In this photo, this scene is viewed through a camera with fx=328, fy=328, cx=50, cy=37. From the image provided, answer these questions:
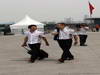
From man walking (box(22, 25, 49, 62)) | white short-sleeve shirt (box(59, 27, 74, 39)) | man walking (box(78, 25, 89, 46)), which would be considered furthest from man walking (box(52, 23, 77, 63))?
man walking (box(78, 25, 89, 46))

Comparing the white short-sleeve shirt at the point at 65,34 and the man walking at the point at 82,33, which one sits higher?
the white short-sleeve shirt at the point at 65,34

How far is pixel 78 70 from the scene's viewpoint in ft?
30.2

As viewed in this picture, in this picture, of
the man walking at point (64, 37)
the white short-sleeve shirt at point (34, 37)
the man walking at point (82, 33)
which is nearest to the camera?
the man walking at point (64, 37)

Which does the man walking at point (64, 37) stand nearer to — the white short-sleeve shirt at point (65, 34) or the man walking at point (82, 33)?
the white short-sleeve shirt at point (65, 34)

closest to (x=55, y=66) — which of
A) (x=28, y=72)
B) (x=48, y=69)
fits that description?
(x=48, y=69)

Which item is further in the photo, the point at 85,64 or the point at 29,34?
the point at 29,34

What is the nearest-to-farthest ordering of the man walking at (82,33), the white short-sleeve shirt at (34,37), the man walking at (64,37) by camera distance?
the man walking at (64,37) → the white short-sleeve shirt at (34,37) → the man walking at (82,33)

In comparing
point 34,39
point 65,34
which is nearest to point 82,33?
point 65,34

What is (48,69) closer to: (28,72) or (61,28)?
(28,72)

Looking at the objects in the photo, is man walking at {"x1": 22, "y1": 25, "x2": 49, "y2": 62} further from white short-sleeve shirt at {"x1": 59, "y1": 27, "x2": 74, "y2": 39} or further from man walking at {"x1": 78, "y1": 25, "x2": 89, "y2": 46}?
man walking at {"x1": 78, "y1": 25, "x2": 89, "y2": 46}

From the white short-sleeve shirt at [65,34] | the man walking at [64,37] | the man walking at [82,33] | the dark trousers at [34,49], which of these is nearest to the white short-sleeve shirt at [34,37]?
the dark trousers at [34,49]

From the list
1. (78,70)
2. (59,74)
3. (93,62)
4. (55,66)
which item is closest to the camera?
(59,74)

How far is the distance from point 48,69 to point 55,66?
59 cm

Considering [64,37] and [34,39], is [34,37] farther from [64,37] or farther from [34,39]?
[64,37]
